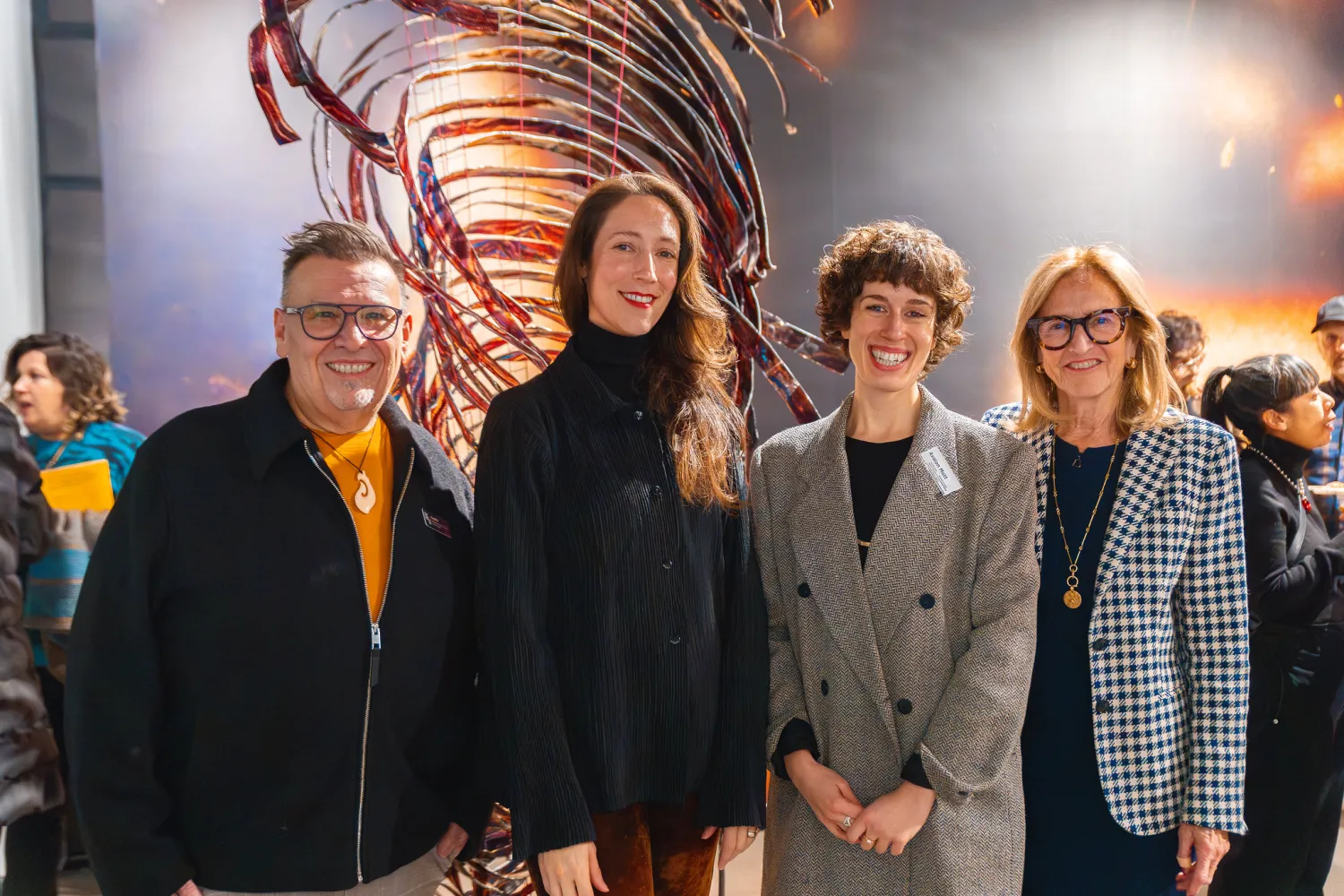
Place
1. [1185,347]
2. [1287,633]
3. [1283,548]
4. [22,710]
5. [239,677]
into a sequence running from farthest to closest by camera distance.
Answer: [1185,347], [1287,633], [1283,548], [22,710], [239,677]

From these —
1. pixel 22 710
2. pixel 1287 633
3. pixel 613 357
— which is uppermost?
pixel 613 357

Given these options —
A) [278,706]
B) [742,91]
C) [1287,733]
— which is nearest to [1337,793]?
[1287,733]

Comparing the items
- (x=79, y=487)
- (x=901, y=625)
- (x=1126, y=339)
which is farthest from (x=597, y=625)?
(x=79, y=487)

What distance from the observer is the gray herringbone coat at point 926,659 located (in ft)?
5.29

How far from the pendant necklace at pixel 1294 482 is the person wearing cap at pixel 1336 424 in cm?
13

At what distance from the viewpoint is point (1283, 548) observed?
8.98 feet

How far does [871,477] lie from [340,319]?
42.3 inches

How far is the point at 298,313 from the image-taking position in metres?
1.57

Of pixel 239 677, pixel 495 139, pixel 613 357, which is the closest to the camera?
pixel 239 677

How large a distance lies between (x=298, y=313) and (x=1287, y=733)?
3.30 metres

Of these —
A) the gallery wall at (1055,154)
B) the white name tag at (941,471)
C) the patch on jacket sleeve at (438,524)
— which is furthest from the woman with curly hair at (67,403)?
the white name tag at (941,471)

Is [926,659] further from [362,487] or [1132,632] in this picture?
[362,487]

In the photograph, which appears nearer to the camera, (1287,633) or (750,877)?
(1287,633)

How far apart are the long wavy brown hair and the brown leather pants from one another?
1.96ft
